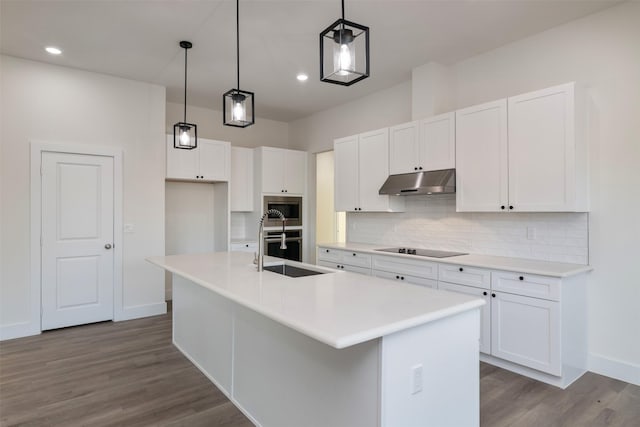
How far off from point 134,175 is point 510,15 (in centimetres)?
435

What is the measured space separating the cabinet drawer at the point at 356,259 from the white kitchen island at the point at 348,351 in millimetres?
1769

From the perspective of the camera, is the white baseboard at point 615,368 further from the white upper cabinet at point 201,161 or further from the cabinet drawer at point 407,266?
the white upper cabinet at point 201,161

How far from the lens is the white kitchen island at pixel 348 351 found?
5.00 feet

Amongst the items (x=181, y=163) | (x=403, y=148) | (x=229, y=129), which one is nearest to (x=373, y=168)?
(x=403, y=148)

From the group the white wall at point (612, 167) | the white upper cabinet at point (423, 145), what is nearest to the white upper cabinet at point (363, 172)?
the white upper cabinet at point (423, 145)

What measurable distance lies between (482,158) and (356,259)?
71.3 inches

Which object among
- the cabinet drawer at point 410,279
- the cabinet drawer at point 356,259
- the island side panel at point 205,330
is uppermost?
the cabinet drawer at point 356,259

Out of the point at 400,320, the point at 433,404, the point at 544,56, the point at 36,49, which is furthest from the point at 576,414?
the point at 36,49

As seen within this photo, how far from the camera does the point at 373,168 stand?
4.52 m

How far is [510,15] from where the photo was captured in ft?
9.99

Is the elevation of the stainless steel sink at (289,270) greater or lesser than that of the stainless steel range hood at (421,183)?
lesser

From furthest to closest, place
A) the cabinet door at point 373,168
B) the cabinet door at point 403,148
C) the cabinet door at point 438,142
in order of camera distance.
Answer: the cabinet door at point 373,168, the cabinet door at point 403,148, the cabinet door at point 438,142

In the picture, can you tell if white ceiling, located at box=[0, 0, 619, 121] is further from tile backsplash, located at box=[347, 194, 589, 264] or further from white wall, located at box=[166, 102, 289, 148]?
tile backsplash, located at box=[347, 194, 589, 264]

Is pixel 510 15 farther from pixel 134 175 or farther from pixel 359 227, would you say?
pixel 134 175
